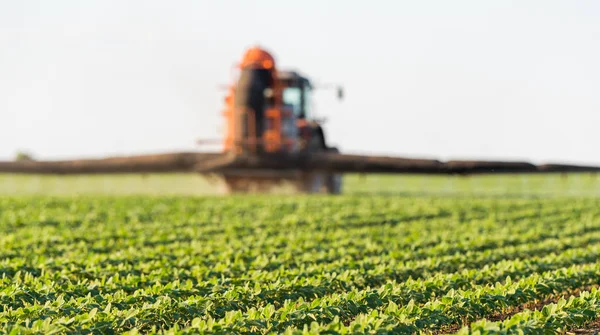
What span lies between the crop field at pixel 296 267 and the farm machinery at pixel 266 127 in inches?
51.9

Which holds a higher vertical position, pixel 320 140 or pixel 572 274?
pixel 320 140

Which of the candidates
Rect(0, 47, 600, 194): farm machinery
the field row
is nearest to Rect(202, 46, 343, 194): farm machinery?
Rect(0, 47, 600, 194): farm machinery

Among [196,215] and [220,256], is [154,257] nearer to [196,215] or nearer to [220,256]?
[220,256]

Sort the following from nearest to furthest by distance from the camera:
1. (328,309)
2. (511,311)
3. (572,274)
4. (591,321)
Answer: (328,309) → (591,321) → (511,311) → (572,274)

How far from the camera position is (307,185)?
23.8m

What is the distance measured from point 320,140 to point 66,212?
7.98 m

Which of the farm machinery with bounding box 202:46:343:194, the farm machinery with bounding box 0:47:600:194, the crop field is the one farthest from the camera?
the farm machinery with bounding box 202:46:343:194

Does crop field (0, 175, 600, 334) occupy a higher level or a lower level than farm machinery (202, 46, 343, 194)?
lower

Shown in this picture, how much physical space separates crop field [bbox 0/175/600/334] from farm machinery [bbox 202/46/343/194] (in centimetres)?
132

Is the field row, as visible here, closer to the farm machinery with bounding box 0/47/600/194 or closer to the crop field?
the crop field

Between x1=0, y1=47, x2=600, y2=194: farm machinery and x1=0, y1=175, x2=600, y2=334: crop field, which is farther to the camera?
x1=0, y1=47, x2=600, y2=194: farm machinery

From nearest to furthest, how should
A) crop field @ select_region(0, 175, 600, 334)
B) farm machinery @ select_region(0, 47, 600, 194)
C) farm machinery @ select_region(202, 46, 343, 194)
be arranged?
crop field @ select_region(0, 175, 600, 334) → farm machinery @ select_region(0, 47, 600, 194) → farm machinery @ select_region(202, 46, 343, 194)

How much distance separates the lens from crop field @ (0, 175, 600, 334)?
6.91 meters

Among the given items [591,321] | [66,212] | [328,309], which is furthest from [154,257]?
[66,212]
